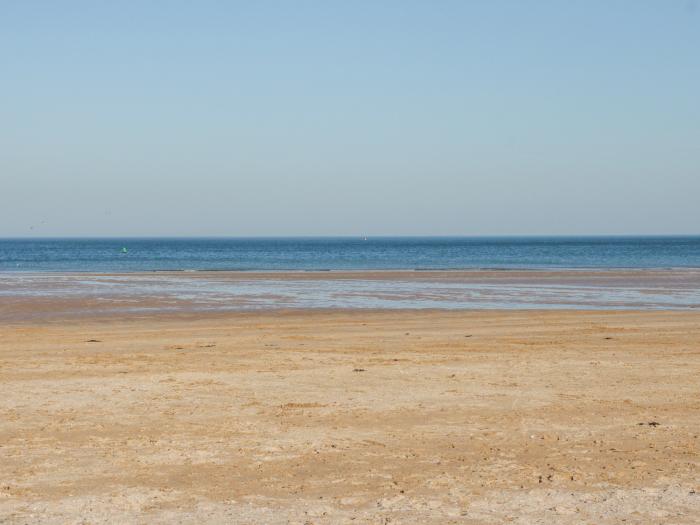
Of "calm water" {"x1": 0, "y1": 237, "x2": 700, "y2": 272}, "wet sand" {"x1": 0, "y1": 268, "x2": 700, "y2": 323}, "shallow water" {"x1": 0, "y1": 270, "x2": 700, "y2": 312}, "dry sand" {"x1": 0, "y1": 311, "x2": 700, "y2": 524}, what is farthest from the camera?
"calm water" {"x1": 0, "y1": 237, "x2": 700, "y2": 272}

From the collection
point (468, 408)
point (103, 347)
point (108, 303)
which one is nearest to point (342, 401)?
point (468, 408)

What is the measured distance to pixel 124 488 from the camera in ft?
24.5

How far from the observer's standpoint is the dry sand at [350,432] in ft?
23.1

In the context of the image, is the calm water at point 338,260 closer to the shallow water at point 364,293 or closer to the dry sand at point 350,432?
the shallow water at point 364,293

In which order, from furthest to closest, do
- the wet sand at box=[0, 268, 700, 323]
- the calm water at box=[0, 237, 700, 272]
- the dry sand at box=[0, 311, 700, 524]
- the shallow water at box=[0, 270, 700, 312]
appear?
the calm water at box=[0, 237, 700, 272] → the shallow water at box=[0, 270, 700, 312] → the wet sand at box=[0, 268, 700, 323] → the dry sand at box=[0, 311, 700, 524]

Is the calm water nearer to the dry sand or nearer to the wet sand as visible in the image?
the wet sand

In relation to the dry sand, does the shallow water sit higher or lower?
lower

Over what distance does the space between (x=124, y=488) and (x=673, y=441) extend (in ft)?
17.3

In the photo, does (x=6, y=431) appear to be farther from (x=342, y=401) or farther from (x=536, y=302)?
(x=536, y=302)

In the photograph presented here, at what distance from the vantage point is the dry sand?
705 cm

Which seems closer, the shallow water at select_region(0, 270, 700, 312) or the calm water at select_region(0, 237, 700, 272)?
the shallow water at select_region(0, 270, 700, 312)

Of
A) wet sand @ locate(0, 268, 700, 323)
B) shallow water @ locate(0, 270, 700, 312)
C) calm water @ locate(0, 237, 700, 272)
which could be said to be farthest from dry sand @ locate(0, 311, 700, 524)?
calm water @ locate(0, 237, 700, 272)

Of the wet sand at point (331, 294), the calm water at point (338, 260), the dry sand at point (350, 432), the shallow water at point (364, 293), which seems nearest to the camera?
the dry sand at point (350, 432)

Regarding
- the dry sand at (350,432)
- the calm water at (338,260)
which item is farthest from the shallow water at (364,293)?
the calm water at (338,260)
